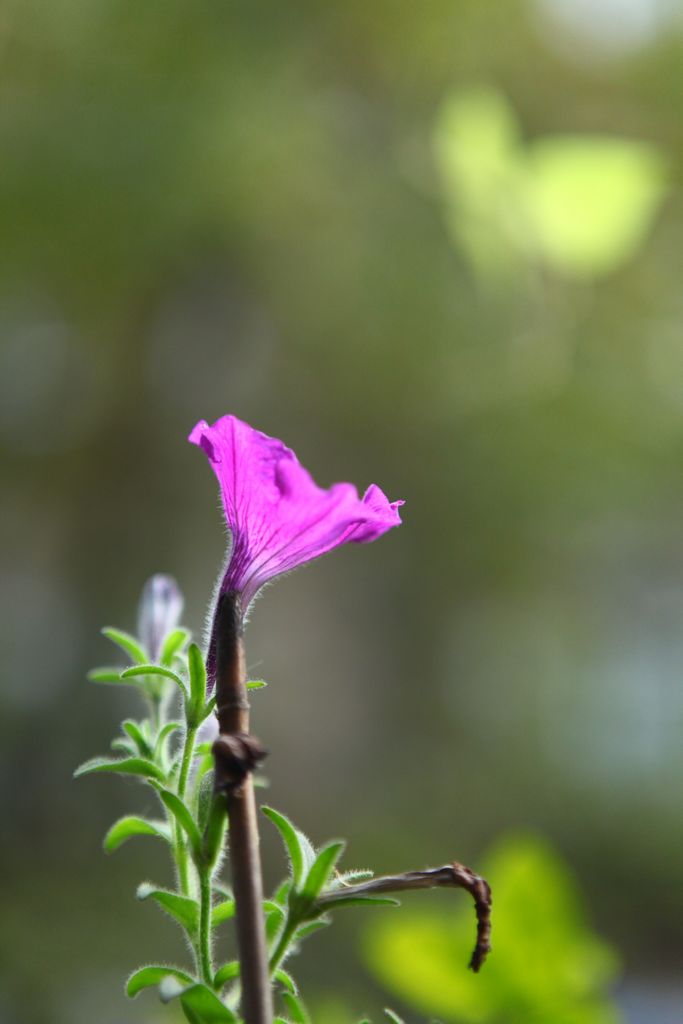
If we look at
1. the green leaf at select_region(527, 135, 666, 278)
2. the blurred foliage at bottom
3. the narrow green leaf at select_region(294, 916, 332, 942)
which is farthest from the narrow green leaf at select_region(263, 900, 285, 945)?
the green leaf at select_region(527, 135, 666, 278)

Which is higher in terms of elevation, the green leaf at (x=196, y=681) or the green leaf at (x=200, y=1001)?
the green leaf at (x=196, y=681)

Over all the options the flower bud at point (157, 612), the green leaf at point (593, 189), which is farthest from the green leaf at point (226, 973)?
the green leaf at point (593, 189)

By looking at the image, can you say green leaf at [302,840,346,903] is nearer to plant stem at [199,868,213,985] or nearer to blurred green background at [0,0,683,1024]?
plant stem at [199,868,213,985]

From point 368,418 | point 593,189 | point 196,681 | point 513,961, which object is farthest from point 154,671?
point 368,418

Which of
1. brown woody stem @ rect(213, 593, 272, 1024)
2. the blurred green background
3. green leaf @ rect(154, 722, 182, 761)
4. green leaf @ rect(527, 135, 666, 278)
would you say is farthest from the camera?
the blurred green background

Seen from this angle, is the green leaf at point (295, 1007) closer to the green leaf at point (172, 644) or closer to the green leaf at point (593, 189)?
the green leaf at point (172, 644)

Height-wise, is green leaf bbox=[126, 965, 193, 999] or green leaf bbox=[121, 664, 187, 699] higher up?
green leaf bbox=[121, 664, 187, 699]

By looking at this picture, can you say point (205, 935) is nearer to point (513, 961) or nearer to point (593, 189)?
point (513, 961)
